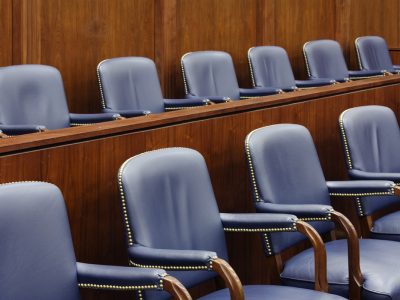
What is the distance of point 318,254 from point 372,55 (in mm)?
3026

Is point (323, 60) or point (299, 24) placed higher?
point (299, 24)

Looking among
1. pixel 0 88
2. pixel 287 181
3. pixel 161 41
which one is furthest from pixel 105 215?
pixel 161 41

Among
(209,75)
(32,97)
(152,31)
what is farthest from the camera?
(152,31)

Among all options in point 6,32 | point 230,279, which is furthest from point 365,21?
point 230,279

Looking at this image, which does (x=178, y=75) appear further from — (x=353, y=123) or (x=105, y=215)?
(x=105, y=215)

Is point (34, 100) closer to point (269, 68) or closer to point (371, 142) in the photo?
point (371, 142)

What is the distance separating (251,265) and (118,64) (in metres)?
1.10

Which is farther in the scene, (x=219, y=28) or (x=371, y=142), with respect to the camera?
(x=219, y=28)

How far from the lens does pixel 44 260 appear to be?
1.24 m

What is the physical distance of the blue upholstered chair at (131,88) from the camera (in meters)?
2.74

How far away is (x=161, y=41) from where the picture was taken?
3.32m

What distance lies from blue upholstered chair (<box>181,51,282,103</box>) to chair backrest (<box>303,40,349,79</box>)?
69 centimetres

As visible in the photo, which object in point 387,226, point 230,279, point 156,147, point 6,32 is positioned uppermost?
point 6,32

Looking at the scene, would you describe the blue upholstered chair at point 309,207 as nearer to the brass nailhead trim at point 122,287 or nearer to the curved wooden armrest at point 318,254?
the curved wooden armrest at point 318,254
